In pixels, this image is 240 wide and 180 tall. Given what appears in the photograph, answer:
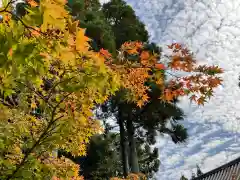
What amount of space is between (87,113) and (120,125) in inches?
621

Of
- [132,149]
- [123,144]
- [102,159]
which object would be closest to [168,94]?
[132,149]

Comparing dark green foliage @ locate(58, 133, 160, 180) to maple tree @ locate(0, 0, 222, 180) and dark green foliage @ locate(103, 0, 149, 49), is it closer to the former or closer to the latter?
dark green foliage @ locate(103, 0, 149, 49)

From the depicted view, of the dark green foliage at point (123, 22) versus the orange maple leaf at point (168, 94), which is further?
the dark green foliage at point (123, 22)

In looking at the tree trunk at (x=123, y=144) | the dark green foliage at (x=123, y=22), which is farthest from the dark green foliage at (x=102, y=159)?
the dark green foliage at (x=123, y=22)

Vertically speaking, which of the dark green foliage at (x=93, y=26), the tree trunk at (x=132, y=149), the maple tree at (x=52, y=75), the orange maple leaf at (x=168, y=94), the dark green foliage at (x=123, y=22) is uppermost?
the dark green foliage at (x=123, y=22)

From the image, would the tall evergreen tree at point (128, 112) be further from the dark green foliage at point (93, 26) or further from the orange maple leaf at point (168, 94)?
the orange maple leaf at point (168, 94)

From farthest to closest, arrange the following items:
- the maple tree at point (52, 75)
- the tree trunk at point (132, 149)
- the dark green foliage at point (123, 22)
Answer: the dark green foliage at point (123, 22) → the tree trunk at point (132, 149) → the maple tree at point (52, 75)

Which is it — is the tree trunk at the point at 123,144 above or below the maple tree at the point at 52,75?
above

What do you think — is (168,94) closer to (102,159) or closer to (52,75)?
(52,75)

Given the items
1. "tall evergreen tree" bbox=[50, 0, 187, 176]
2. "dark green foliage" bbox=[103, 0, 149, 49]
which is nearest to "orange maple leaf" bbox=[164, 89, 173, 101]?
"tall evergreen tree" bbox=[50, 0, 187, 176]

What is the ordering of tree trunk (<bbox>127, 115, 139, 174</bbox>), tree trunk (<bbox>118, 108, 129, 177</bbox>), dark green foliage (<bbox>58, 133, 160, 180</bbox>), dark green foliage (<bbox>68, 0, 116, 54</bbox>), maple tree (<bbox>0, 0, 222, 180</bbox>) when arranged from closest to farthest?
maple tree (<bbox>0, 0, 222, 180</bbox>) → dark green foliage (<bbox>68, 0, 116, 54</bbox>) → tree trunk (<bbox>127, 115, 139, 174</bbox>) → tree trunk (<bbox>118, 108, 129, 177</bbox>) → dark green foliage (<bbox>58, 133, 160, 180</bbox>)

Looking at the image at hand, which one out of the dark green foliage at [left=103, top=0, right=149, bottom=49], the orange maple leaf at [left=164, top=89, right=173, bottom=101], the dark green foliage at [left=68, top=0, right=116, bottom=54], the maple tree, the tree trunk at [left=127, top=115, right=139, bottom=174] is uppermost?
the dark green foliage at [left=103, top=0, right=149, bottom=49]

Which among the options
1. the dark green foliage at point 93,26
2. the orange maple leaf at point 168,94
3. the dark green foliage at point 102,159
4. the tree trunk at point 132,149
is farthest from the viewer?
the dark green foliage at point 102,159

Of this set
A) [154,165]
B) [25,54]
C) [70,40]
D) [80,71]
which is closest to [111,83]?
[80,71]
